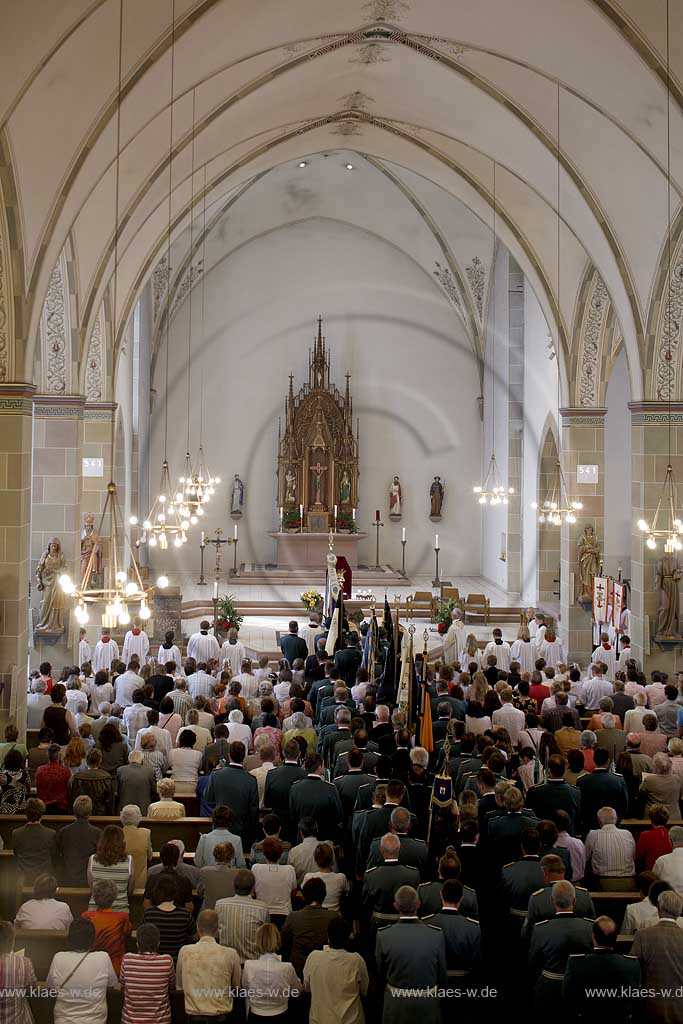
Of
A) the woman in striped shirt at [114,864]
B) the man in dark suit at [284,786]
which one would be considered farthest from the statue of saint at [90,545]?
the woman in striped shirt at [114,864]

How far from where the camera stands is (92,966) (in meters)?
5.74

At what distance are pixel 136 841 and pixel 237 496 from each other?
22.4 m

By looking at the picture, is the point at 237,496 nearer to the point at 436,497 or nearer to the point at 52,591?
the point at 436,497

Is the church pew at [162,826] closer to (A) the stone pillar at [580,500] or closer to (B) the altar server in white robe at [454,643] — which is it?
(B) the altar server in white robe at [454,643]

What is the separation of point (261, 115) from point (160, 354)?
12262 millimetres

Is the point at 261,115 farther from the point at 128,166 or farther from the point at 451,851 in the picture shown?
the point at 451,851

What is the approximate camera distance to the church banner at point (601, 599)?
58.3 feet

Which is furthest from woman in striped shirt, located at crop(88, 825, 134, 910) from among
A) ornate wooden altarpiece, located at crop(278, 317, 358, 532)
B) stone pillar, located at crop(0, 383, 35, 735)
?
ornate wooden altarpiece, located at crop(278, 317, 358, 532)

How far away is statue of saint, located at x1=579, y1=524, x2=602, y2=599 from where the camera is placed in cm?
2042

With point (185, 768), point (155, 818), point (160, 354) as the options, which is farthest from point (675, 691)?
point (160, 354)

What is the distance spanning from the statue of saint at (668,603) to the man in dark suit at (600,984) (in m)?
11.5

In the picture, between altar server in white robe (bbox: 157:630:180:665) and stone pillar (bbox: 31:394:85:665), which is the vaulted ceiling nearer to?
stone pillar (bbox: 31:394:85:665)

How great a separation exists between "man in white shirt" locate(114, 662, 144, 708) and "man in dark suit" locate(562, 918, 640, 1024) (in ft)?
26.5

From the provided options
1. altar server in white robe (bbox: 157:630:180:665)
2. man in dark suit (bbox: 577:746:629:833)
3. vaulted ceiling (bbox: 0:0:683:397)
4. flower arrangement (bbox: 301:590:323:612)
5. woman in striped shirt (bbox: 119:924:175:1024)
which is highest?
vaulted ceiling (bbox: 0:0:683:397)
